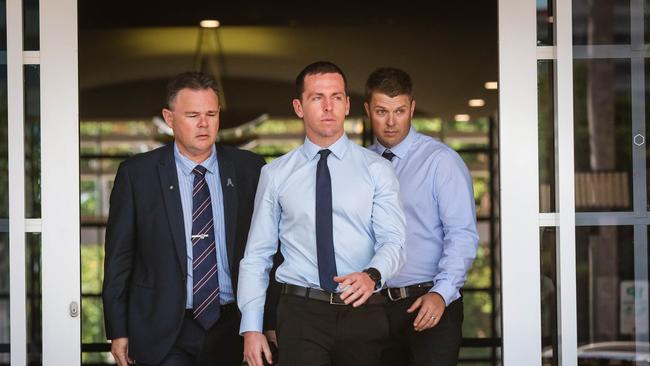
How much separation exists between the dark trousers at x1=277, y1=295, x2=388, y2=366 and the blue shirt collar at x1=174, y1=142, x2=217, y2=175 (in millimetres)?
775

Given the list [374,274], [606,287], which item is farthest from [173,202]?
[606,287]

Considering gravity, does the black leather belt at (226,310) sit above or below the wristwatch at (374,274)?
below

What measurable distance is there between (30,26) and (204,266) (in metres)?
1.07

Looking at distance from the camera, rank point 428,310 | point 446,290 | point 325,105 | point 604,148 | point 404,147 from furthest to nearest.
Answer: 1. point 604,148
2. point 404,147
3. point 446,290
4. point 428,310
5. point 325,105

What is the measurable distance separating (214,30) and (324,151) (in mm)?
5386

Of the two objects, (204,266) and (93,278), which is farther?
(93,278)

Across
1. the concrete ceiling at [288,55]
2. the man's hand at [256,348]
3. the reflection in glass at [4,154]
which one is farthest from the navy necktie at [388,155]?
the concrete ceiling at [288,55]

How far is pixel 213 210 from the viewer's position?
384 centimetres

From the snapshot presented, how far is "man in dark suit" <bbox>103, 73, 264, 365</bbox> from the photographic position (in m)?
3.73

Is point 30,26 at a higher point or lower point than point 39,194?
higher

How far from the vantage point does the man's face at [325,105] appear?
134 inches

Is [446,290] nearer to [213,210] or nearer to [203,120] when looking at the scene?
[213,210]

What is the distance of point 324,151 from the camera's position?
3451 millimetres

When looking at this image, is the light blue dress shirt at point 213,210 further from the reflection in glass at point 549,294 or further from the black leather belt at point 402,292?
the reflection in glass at point 549,294
